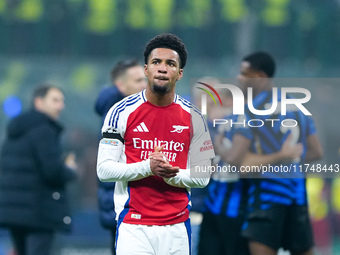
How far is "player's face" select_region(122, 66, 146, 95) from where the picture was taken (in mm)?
5336

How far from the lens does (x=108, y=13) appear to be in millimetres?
10844

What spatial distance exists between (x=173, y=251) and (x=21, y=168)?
270 centimetres

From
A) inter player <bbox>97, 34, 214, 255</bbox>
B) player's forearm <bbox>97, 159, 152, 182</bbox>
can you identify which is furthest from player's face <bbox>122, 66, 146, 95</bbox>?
player's forearm <bbox>97, 159, 152, 182</bbox>

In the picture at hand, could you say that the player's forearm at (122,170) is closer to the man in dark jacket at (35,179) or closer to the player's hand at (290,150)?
the player's hand at (290,150)

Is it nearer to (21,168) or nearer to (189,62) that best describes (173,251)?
(21,168)

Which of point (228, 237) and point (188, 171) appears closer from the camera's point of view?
point (188, 171)

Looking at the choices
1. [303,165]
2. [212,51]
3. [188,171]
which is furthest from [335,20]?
[188,171]

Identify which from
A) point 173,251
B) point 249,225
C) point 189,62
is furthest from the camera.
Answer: point 189,62

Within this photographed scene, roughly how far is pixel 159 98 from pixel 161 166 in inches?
16.8

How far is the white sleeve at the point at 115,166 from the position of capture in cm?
367

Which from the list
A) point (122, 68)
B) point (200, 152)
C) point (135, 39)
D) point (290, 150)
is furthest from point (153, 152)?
point (135, 39)

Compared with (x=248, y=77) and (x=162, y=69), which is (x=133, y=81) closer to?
(x=248, y=77)

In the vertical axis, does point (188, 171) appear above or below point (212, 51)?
below

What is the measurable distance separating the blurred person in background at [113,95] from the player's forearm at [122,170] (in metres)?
1.40
